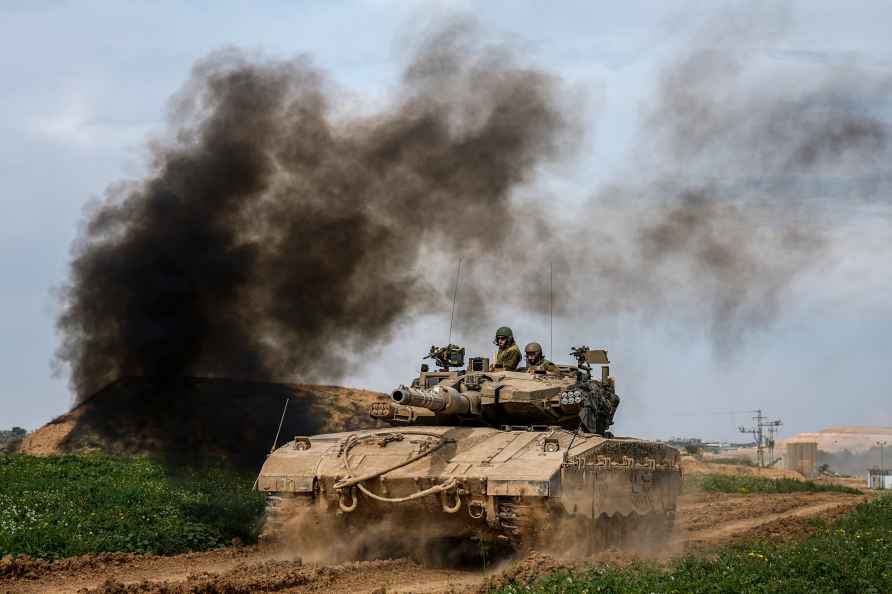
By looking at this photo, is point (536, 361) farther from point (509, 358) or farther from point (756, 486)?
point (756, 486)

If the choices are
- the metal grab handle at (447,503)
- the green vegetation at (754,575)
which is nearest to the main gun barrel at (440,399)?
the metal grab handle at (447,503)

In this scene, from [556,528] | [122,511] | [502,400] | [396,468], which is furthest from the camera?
[122,511]

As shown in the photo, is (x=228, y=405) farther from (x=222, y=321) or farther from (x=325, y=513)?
(x=325, y=513)

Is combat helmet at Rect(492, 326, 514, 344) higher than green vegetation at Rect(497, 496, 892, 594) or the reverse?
higher

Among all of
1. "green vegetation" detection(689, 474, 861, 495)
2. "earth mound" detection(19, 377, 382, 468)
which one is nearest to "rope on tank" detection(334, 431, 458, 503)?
"earth mound" detection(19, 377, 382, 468)

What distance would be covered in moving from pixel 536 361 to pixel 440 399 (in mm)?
2791

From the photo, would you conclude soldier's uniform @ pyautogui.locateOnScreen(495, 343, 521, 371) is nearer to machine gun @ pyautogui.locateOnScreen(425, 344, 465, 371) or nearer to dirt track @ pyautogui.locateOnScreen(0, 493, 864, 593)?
machine gun @ pyautogui.locateOnScreen(425, 344, 465, 371)

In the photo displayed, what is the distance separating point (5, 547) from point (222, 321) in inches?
455

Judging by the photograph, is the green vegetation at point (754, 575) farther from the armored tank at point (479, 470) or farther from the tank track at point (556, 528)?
the armored tank at point (479, 470)

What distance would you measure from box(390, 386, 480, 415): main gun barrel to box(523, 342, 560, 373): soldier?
4.55 feet

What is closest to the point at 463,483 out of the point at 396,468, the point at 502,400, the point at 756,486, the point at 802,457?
the point at 396,468

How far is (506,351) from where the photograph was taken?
56.9ft

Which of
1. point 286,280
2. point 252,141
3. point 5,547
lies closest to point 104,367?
point 286,280

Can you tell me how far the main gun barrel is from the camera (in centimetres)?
1363
